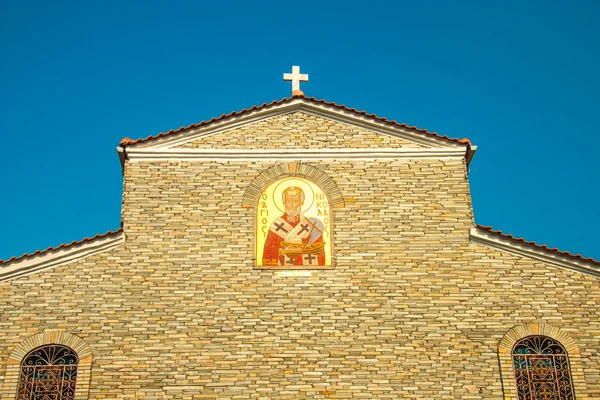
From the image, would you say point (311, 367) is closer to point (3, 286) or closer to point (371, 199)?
point (371, 199)

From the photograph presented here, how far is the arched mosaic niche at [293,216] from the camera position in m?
17.4

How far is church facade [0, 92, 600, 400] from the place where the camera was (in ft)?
53.0

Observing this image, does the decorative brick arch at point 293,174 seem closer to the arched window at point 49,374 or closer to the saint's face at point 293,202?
the saint's face at point 293,202

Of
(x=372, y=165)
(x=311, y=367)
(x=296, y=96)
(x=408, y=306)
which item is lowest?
(x=311, y=367)

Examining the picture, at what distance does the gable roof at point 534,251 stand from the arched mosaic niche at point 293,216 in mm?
2870

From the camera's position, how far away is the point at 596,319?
16.8 m

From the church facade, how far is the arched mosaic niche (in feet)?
0.11

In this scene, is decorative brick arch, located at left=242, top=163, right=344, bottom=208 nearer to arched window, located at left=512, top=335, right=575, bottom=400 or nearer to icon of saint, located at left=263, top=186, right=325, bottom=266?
icon of saint, located at left=263, top=186, right=325, bottom=266

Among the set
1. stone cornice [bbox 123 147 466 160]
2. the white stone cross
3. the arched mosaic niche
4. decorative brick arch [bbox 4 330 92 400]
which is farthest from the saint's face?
decorative brick arch [bbox 4 330 92 400]

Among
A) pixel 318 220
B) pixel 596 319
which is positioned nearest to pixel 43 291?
pixel 318 220

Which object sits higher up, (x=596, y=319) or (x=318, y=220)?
(x=318, y=220)

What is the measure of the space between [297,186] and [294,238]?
1156 mm

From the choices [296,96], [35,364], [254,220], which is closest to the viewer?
[35,364]

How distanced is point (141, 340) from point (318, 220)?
13.5 feet
